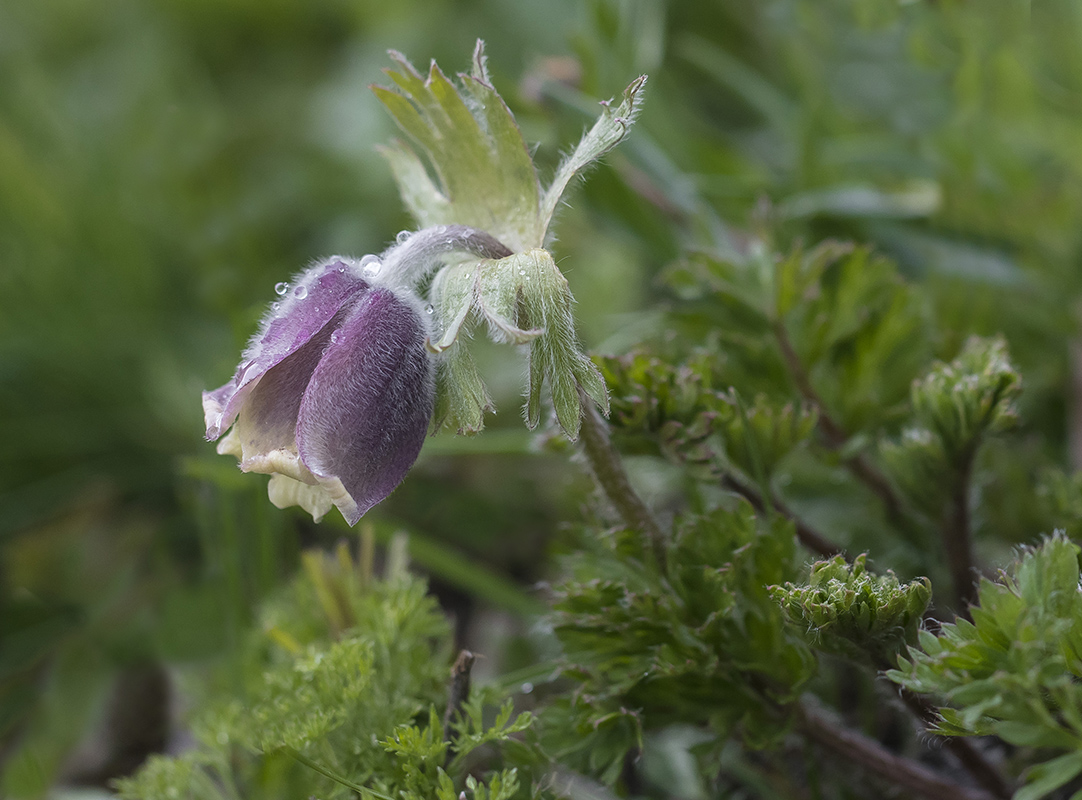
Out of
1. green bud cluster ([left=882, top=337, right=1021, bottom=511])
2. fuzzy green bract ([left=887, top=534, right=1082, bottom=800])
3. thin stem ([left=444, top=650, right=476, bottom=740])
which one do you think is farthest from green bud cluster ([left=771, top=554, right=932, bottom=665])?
thin stem ([left=444, top=650, right=476, bottom=740])

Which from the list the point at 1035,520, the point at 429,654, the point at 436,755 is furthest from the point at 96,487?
the point at 1035,520

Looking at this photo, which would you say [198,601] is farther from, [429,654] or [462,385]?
[462,385]

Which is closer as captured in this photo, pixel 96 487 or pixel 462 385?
pixel 462 385

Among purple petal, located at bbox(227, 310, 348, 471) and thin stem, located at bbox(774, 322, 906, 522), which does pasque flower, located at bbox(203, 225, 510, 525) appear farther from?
thin stem, located at bbox(774, 322, 906, 522)

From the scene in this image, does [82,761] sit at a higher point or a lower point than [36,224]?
lower

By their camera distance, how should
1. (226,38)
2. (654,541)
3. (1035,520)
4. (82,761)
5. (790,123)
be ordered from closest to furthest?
(654,541) → (1035,520) → (82,761) → (790,123) → (226,38)

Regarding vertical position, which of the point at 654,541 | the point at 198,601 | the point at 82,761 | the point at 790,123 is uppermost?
the point at 790,123

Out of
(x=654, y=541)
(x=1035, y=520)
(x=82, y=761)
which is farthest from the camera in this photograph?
(x=82, y=761)

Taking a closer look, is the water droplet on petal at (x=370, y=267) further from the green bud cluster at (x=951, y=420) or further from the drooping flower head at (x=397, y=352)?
the green bud cluster at (x=951, y=420)
